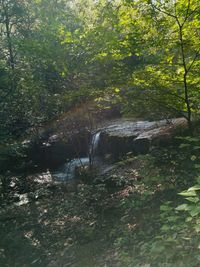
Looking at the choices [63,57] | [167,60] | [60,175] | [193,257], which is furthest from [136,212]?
[60,175]

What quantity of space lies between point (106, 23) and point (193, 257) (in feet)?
13.5

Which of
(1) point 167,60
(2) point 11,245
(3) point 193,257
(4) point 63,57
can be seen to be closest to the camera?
(3) point 193,257

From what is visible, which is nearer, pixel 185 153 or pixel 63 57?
pixel 185 153

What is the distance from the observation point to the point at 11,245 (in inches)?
210

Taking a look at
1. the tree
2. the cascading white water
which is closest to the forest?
the tree

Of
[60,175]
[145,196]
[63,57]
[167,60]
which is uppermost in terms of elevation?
[63,57]

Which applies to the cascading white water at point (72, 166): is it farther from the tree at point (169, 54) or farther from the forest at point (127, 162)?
the tree at point (169, 54)

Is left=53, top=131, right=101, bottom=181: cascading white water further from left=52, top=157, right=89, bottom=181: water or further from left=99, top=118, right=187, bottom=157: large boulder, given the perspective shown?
left=99, top=118, right=187, bottom=157: large boulder

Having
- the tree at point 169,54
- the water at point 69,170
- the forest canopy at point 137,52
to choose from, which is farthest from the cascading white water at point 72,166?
the tree at point 169,54

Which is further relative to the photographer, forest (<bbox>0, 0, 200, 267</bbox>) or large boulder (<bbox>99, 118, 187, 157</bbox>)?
large boulder (<bbox>99, 118, 187, 157</bbox>)

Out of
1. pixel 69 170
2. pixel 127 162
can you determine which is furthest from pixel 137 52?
pixel 69 170

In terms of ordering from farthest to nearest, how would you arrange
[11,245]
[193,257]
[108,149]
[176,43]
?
[108,149] < [11,245] < [176,43] < [193,257]

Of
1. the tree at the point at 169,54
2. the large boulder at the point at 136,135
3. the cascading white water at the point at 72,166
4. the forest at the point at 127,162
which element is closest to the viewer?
the forest at the point at 127,162

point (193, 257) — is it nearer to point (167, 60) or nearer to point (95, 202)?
point (167, 60)
